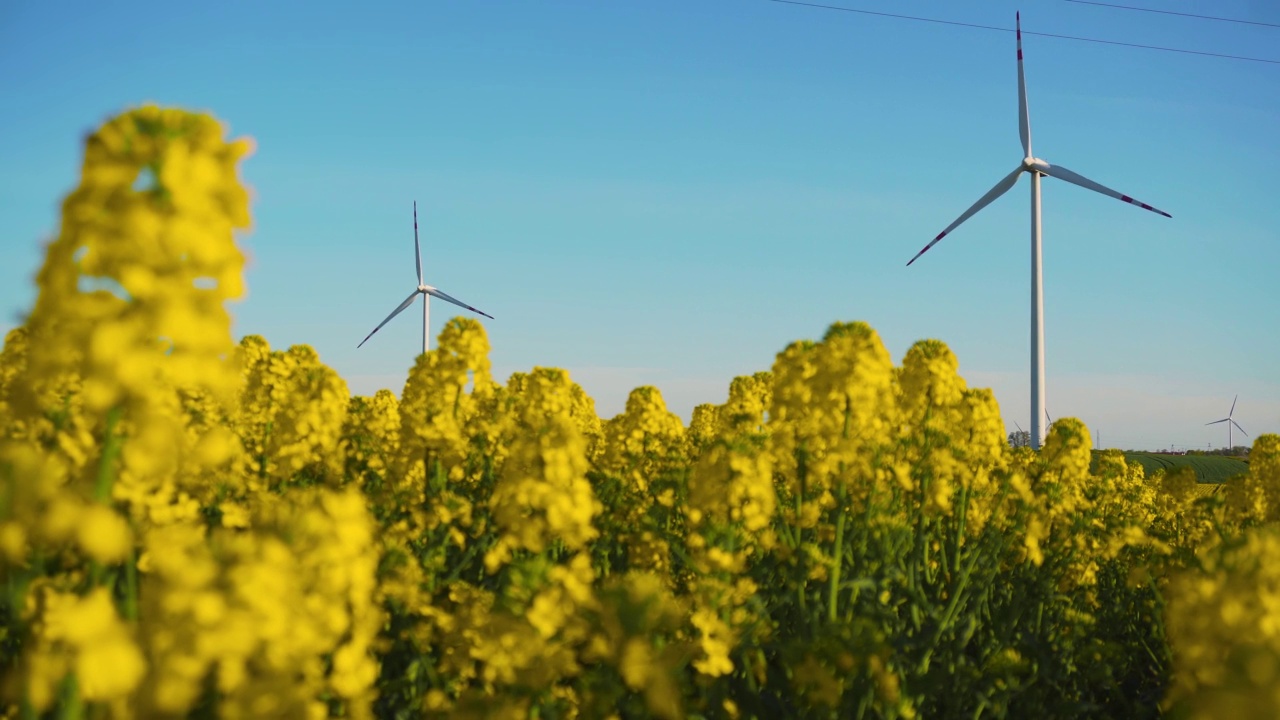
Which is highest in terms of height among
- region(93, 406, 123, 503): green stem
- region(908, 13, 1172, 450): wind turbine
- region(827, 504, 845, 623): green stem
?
region(908, 13, 1172, 450): wind turbine

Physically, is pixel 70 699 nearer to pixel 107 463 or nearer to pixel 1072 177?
pixel 107 463

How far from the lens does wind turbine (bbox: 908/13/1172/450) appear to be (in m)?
25.6

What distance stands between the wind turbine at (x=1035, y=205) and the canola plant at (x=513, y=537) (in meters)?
14.8

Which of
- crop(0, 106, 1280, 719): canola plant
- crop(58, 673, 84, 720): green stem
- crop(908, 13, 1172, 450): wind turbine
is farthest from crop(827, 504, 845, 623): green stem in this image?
crop(908, 13, 1172, 450): wind turbine

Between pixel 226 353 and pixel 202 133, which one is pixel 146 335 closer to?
pixel 226 353

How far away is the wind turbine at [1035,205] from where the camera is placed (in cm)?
2561

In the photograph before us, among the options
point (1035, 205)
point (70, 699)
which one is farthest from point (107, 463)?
point (1035, 205)

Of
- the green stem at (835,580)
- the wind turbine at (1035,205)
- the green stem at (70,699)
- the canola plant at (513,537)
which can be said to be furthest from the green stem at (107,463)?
the wind turbine at (1035,205)

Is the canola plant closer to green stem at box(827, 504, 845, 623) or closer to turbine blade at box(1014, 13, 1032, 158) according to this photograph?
green stem at box(827, 504, 845, 623)

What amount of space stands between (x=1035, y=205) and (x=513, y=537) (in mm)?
26731

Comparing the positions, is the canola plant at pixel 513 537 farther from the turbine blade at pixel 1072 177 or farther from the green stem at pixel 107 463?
the turbine blade at pixel 1072 177

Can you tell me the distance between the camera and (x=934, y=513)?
24.8ft

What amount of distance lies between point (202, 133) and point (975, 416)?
818 centimetres

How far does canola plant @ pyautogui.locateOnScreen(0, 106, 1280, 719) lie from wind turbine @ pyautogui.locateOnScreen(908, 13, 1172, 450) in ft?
48.5
